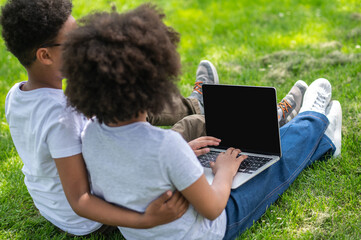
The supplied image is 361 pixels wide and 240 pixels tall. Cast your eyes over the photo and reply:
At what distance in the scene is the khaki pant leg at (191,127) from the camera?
2703 millimetres

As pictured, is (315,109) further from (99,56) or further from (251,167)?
(99,56)

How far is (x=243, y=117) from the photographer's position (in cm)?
231

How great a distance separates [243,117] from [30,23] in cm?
118

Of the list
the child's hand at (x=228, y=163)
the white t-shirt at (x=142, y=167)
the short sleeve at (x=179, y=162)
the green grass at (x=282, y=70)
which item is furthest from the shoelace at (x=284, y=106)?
the short sleeve at (x=179, y=162)

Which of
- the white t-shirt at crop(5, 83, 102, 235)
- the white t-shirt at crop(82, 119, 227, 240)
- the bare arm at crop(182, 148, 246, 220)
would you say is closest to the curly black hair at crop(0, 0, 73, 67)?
the white t-shirt at crop(5, 83, 102, 235)

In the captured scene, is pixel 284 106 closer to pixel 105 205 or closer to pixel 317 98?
pixel 317 98

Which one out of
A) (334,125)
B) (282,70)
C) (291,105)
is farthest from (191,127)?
(282,70)

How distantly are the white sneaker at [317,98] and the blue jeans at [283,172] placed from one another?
0.13 meters

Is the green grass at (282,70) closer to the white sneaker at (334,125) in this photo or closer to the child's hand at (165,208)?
the white sneaker at (334,125)

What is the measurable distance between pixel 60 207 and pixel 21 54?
774 millimetres

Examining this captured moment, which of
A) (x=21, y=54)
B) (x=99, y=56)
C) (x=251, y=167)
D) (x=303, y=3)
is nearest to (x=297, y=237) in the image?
(x=251, y=167)

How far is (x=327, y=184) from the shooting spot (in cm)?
252

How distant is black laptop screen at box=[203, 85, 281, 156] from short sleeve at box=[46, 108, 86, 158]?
80 cm

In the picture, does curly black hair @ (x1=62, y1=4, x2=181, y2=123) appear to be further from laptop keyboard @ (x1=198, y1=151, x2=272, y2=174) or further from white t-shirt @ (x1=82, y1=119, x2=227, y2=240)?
laptop keyboard @ (x1=198, y1=151, x2=272, y2=174)
